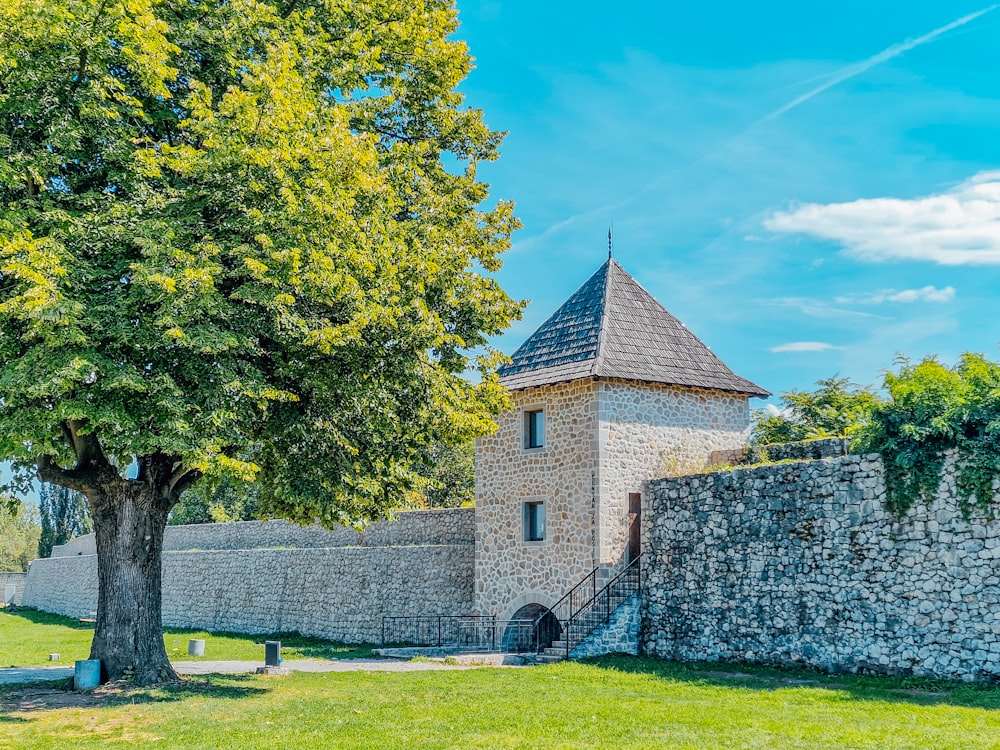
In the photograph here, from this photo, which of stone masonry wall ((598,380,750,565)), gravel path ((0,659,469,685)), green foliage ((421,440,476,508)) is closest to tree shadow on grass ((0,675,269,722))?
gravel path ((0,659,469,685))

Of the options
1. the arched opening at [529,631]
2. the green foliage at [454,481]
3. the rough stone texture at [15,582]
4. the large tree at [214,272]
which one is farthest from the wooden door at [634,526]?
the rough stone texture at [15,582]

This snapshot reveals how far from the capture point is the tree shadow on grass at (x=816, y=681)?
495 inches

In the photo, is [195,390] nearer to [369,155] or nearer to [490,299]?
[369,155]

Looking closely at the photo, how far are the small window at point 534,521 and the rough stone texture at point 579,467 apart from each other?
0.16 m

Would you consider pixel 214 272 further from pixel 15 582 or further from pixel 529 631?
pixel 15 582

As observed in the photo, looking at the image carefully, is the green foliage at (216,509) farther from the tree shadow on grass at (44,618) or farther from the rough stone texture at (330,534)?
the tree shadow on grass at (44,618)

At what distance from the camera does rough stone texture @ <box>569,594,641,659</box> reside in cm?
1858

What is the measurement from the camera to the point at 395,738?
1072cm

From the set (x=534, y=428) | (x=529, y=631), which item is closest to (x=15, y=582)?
(x=529, y=631)

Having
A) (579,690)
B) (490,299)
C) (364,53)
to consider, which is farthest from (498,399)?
(364,53)

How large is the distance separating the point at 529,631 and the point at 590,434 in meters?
4.95

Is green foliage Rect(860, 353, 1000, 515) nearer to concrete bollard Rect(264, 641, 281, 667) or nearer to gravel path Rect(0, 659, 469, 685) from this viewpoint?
gravel path Rect(0, 659, 469, 685)

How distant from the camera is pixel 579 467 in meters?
21.2

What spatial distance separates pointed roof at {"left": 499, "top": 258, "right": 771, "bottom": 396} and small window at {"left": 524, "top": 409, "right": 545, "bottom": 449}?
917 mm
